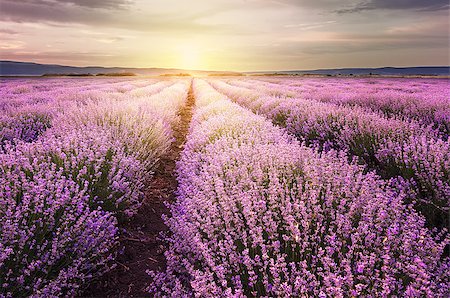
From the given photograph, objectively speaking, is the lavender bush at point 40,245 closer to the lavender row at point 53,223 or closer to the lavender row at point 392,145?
the lavender row at point 53,223

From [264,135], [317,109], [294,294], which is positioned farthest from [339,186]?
[317,109]

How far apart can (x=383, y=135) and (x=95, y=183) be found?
358cm

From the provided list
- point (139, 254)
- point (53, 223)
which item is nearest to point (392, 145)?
point (139, 254)

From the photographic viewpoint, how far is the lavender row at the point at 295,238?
5.17ft

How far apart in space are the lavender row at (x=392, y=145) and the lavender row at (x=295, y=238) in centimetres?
42

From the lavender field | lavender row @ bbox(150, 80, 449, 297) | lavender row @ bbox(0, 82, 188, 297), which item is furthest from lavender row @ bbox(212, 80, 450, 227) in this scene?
lavender row @ bbox(0, 82, 188, 297)

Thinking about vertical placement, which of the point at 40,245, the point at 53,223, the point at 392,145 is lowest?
the point at 40,245

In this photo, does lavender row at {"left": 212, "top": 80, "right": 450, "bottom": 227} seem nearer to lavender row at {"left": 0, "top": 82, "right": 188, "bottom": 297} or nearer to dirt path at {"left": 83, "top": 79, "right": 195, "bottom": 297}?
dirt path at {"left": 83, "top": 79, "right": 195, "bottom": 297}

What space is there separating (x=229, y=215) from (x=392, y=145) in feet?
8.80

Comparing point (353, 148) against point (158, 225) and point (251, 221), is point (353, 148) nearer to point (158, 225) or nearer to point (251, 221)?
point (158, 225)

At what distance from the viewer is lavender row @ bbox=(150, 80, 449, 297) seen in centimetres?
158

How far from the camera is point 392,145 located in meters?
3.96

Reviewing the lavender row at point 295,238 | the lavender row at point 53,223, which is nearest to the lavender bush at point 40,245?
the lavender row at point 53,223

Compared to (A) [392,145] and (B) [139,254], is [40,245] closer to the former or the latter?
(B) [139,254]
